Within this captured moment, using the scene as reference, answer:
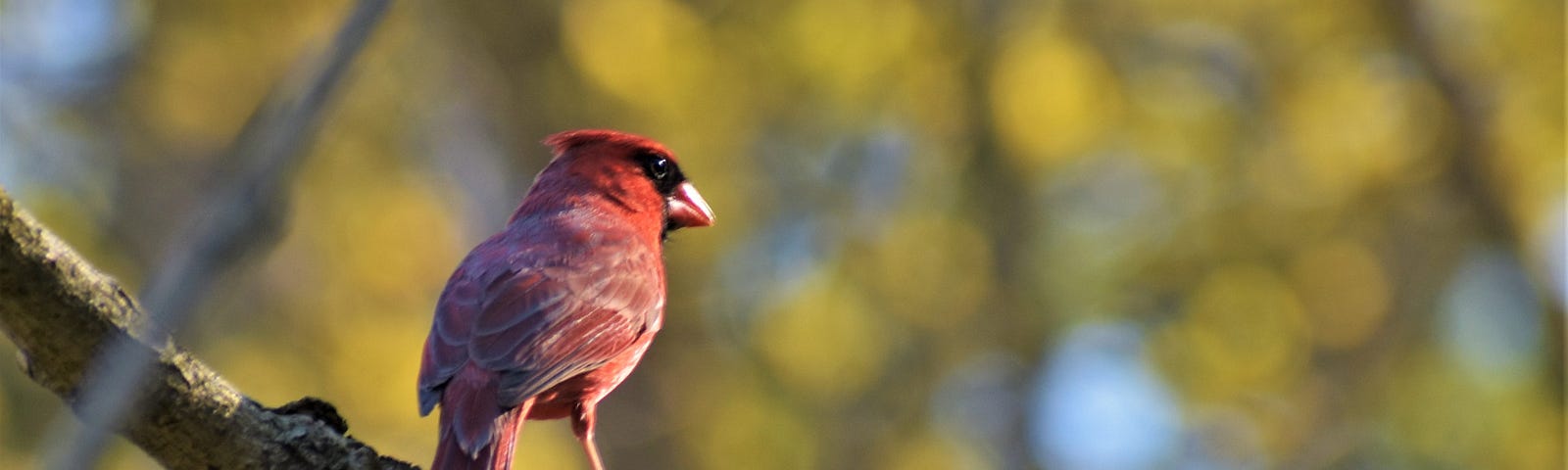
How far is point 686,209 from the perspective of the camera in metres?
4.39

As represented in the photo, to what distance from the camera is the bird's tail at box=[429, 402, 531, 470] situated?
298 cm

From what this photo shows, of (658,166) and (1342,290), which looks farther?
(1342,290)

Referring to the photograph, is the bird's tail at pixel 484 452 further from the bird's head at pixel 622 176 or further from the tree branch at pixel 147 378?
the bird's head at pixel 622 176

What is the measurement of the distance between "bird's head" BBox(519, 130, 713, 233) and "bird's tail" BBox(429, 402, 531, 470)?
109 centimetres

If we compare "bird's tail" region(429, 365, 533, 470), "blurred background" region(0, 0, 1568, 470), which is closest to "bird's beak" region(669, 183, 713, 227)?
"bird's tail" region(429, 365, 533, 470)

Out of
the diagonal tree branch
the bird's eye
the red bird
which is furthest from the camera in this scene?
the bird's eye

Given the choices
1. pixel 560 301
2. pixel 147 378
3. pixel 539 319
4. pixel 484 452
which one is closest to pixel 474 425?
pixel 484 452

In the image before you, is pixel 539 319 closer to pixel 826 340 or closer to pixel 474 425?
pixel 474 425

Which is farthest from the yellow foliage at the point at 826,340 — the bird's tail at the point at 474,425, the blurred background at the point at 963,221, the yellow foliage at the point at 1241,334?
the bird's tail at the point at 474,425

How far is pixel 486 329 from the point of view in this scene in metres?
3.28

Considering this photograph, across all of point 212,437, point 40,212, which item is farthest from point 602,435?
point 212,437

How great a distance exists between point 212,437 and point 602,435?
565 cm

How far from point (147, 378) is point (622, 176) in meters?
1.97

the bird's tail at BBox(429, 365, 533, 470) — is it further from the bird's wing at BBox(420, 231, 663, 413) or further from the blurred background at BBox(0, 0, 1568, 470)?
the blurred background at BBox(0, 0, 1568, 470)
